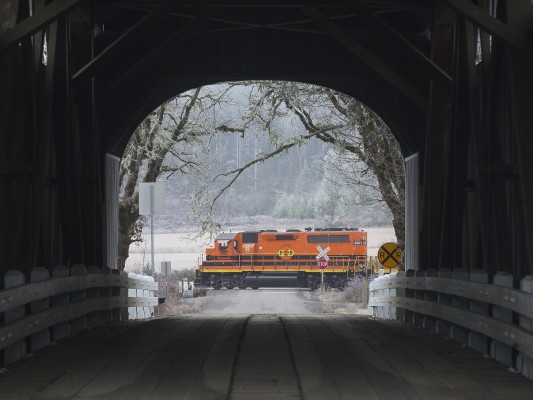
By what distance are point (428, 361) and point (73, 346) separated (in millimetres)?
3988

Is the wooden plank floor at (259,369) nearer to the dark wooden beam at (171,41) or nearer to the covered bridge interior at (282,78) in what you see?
the covered bridge interior at (282,78)

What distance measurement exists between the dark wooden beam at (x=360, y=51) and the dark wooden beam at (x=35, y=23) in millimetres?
5247

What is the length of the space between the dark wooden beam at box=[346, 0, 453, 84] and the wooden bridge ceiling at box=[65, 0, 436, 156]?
1451 mm

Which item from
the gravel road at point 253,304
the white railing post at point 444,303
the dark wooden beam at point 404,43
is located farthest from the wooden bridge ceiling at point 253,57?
the gravel road at point 253,304

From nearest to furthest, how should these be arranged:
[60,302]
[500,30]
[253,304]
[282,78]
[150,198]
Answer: [500,30], [60,302], [282,78], [150,198], [253,304]

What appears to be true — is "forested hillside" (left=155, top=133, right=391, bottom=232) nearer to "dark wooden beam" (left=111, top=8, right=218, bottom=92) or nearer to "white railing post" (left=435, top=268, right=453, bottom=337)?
"dark wooden beam" (left=111, top=8, right=218, bottom=92)

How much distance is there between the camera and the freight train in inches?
2378

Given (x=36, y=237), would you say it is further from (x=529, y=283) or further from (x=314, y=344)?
(x=529, y=283)

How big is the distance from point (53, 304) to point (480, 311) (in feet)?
16.0

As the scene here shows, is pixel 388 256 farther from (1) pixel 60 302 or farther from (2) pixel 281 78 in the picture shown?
(1) pixel 60 302

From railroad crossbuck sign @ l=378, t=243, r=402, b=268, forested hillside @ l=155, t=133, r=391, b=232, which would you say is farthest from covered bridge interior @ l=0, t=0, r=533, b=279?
forested hillside @ l=155, t=133, r=391, b=232

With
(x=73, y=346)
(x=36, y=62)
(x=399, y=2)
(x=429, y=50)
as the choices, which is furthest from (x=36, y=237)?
(x=429, y=50)

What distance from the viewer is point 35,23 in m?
10.9

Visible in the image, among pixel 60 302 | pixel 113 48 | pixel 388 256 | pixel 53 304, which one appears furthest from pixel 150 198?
pixel 53 304
